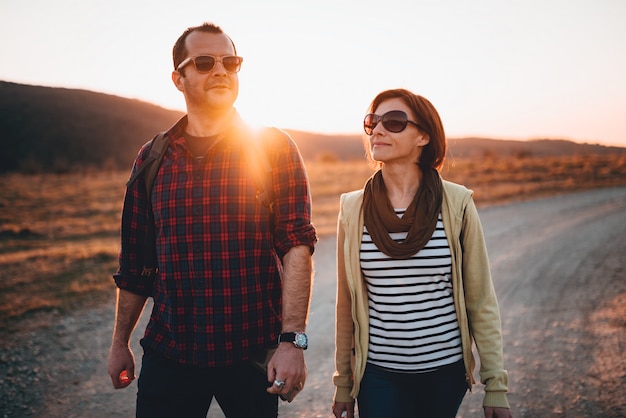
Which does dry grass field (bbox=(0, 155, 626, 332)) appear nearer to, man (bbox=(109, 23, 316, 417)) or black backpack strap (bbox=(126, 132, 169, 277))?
man (bbox=(109, 23, 316, 417))

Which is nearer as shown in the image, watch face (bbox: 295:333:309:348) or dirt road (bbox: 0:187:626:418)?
watch face (bbox: 295:333:309:348)

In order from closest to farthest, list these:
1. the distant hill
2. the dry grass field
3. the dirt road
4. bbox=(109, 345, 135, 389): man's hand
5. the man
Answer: the man, bbox=(109, 345, 135, 389): man's hand, the dirt road, the distant hill, the dry grass field

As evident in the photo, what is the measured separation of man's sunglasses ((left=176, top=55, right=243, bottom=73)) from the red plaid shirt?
0.33 m

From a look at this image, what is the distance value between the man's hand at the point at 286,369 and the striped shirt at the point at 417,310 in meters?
0.47

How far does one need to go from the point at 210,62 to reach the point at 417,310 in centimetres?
153

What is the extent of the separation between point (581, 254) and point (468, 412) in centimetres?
607

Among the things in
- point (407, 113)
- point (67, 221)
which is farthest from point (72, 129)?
point (407, 113)

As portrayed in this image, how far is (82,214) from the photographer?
16.5 meters

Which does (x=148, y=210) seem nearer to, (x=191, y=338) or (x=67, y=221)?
(x=191, y=338)

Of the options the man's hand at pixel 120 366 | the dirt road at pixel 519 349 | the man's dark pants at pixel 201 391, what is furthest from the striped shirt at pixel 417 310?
the dirt road at pixel 519 349

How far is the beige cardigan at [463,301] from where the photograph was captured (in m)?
2.17

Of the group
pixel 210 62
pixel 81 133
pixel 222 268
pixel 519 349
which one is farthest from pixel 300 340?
pixel 81 133

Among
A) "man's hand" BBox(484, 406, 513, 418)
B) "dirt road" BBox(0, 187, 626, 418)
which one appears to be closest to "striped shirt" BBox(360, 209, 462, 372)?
"man's hand" BBox(484, 406, 513, 418)

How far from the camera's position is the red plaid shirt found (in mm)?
2070
